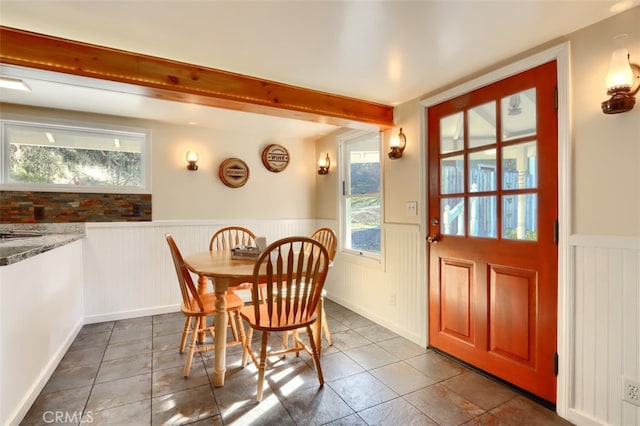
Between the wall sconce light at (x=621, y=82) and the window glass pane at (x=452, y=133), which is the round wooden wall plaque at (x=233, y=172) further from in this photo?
the wall sconce light at (x=621, y=82)

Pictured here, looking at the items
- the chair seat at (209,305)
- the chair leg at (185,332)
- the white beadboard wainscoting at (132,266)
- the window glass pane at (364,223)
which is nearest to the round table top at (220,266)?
the chair seat at (209,305)

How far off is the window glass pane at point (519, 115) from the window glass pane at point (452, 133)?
1.04ft

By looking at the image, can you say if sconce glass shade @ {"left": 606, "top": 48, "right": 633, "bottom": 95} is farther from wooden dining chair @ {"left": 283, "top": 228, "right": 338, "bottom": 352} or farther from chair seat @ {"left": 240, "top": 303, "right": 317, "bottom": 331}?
chair seat @ {"left": 240, "top": 303, "right": 317, "bottom": 331}

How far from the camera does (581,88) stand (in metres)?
1.64

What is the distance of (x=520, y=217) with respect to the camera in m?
1.94

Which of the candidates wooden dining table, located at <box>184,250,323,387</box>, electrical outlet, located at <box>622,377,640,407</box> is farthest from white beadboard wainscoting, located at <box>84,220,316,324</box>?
electrical outlet, located at <box>622,377,640,407</box>

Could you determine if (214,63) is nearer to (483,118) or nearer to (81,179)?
(483,118)

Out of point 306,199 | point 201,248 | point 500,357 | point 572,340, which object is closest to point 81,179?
point 201,248

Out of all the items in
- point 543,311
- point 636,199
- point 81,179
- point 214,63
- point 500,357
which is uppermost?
point 214,63

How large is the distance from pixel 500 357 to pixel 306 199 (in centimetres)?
284

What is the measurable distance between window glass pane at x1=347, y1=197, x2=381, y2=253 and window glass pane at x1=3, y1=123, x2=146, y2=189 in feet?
7.80

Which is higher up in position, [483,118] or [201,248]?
[483,118]

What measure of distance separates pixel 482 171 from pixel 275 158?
8.38 ft

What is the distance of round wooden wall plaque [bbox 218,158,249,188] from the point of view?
3.70 meters
